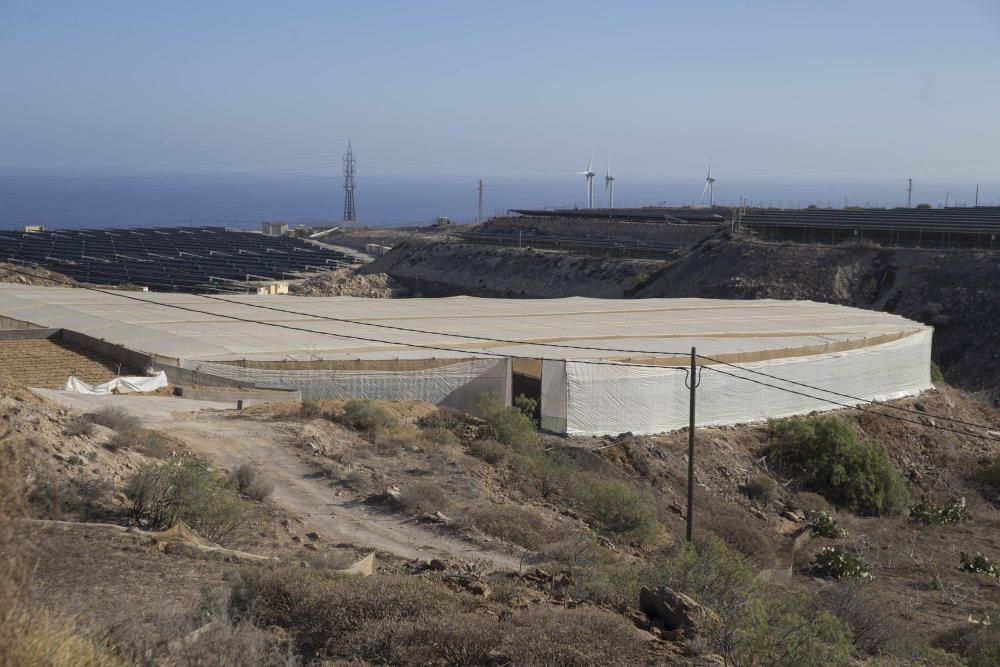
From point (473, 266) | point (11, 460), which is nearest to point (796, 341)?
point (11, 460)

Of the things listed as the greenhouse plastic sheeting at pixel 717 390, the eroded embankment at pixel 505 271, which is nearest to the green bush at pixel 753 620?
the greenhouse plastic sheeting at pixel 717 390

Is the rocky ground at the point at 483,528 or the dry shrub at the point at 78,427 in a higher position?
the dry shrub at the point at 78,427

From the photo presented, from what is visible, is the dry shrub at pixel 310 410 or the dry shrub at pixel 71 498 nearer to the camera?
the dry shrub at pixel 71 498

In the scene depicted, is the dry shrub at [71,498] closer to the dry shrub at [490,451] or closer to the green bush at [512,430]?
the dry shrub at [490,451]

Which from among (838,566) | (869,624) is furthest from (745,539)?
(869,624)

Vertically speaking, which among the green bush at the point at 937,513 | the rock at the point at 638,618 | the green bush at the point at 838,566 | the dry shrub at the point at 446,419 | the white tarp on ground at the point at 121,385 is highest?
the white tarp on ground at the point at 121,385

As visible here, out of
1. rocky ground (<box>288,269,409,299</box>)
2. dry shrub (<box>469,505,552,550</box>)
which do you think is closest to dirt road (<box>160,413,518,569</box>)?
dry shrub (<box>469,505,552,550</box>)

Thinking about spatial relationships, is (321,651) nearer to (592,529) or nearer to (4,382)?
(592,529)
